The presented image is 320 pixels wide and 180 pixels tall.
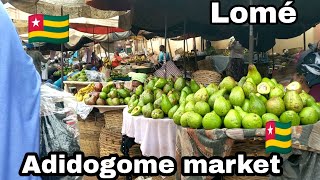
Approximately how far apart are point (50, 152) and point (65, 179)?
227 mm

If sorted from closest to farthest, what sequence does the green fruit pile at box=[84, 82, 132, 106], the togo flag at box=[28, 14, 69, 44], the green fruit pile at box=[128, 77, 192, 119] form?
the green fruit pile at box=[128, 77, 192, 119], the togo flag at box=[28, 14, 69, 44], the green fruit pile at box=[84, 82, 132, 106]

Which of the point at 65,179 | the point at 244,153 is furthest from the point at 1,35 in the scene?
the point at 244,153

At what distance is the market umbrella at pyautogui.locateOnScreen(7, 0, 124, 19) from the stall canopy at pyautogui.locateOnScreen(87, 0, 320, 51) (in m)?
0.68

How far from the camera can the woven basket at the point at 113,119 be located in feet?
16.9

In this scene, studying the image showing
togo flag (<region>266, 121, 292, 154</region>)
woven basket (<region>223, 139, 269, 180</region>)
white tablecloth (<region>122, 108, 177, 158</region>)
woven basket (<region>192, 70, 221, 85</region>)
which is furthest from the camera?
woven basket (<region>192, 70, 221, 85</region>)

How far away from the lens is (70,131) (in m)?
2.51

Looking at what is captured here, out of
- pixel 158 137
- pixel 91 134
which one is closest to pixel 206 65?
pixel 91 134

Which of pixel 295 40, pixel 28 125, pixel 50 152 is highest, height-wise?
pixel 295 40

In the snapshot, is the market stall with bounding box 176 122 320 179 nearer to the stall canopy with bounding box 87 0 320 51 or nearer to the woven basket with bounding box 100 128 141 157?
the woven basket with bounding box 100 128 141 157

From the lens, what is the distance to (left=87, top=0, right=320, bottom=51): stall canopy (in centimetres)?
727

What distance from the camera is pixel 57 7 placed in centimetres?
859

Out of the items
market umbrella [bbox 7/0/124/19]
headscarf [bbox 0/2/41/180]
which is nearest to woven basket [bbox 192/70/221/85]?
market umbrella [bbox 7/0/124/19]

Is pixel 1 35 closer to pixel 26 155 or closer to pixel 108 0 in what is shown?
pixel 26 155

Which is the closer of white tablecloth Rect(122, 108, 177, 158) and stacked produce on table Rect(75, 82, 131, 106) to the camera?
white tablecloth Rect(122, 108, 177, 158)
